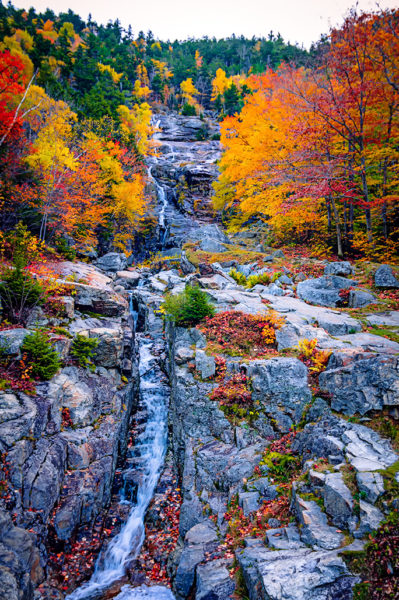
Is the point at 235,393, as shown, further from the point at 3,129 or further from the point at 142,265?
the point at 142,265

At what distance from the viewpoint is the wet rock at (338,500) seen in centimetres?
473

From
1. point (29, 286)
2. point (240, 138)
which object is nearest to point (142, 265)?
point (240, 138)

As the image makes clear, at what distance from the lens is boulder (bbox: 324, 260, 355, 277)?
14406mm

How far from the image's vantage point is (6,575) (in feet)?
16.9

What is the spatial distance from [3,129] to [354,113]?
1753 cm

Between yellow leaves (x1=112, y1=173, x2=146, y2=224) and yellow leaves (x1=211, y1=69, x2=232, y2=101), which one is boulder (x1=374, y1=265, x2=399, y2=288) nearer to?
yellow leaves (x1=112, y1=173, x2=146, y2=224)

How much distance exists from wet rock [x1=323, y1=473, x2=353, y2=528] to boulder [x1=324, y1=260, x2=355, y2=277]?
1122 centimetres

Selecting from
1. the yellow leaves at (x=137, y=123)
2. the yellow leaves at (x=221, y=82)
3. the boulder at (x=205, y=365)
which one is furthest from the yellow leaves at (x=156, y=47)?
the boulder at (x=205, y=365)

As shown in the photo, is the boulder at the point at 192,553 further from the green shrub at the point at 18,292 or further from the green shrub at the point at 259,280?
the green shrub at the point at 259,280

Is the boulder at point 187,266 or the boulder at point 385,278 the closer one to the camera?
the boulder at point 385,278

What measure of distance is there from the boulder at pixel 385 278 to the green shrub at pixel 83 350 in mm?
12281

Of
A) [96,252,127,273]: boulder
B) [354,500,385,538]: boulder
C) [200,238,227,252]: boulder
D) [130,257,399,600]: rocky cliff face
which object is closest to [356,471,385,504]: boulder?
[130,257,399,600]: rocky cliff face

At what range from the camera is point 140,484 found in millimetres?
9812

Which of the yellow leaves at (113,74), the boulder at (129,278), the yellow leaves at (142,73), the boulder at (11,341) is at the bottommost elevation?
the boulder at (11,341)
